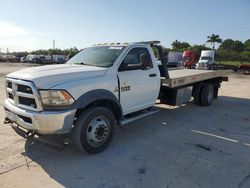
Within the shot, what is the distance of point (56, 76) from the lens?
13.7ft

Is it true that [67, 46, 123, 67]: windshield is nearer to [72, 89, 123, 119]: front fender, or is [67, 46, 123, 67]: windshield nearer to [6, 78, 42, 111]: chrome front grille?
[72, 89, 123, 119]: front fender

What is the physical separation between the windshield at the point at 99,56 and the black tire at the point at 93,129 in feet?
3.53

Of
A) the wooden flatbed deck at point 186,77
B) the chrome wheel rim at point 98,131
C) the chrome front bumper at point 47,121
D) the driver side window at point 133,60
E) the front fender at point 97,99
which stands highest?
the driver side window at point 133,60

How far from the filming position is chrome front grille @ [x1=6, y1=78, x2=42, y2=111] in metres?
4.00

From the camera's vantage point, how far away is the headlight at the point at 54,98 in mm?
3984

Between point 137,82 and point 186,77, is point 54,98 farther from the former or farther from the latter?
point 186,77

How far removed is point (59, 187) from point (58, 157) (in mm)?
1006

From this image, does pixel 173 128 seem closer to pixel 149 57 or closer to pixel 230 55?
pixel 149 57

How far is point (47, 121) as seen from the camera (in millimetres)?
3930

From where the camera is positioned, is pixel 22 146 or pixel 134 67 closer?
pixel 22 146

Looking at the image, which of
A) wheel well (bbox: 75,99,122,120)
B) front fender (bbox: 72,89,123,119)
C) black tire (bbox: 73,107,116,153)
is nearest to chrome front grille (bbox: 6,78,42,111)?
front fender (bbox: 72,89,123,119)

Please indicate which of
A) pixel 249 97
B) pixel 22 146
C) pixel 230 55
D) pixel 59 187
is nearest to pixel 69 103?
pixel 59 187

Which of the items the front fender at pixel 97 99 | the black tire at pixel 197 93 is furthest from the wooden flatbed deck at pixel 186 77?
the front fender at pixel 97 99

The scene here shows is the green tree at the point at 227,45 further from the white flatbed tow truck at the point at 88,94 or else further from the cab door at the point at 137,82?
the white flatbed tow truck at the point at 88,94
